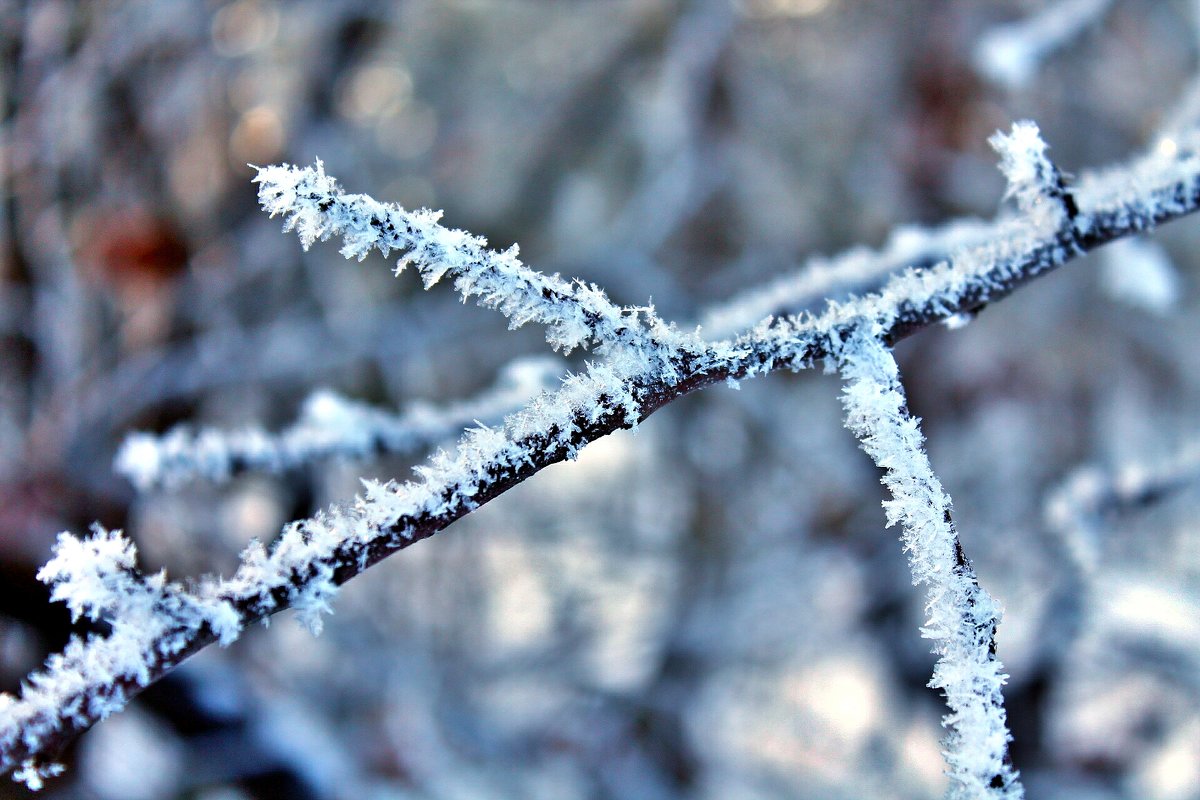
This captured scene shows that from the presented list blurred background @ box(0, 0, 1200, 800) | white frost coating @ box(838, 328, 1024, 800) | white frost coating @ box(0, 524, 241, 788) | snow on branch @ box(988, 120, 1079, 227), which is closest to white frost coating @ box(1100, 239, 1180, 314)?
blurred background @ box(0, 0, 1200, 800)

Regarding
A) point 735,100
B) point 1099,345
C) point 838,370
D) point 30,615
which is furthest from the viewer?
point 1099,345

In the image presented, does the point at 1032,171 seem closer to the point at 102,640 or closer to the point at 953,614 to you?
Result: the point at 953,614

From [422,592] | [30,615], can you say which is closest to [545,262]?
[422,592]

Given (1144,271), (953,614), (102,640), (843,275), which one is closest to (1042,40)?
(1144,271)

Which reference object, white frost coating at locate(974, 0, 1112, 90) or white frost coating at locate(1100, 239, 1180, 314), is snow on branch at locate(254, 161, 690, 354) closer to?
white frost coating at locate(1100, 239, 1180, 314)

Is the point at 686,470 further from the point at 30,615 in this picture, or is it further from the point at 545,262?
the point at 30,615

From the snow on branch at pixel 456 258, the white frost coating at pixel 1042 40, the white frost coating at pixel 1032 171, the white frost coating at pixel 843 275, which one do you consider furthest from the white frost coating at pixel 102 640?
the white frost coating at pixel 1042 40
